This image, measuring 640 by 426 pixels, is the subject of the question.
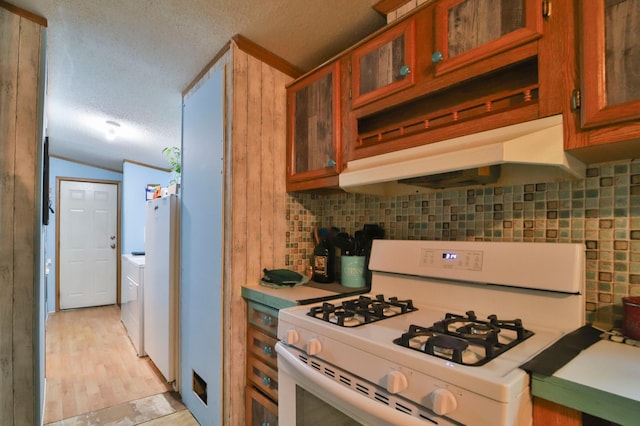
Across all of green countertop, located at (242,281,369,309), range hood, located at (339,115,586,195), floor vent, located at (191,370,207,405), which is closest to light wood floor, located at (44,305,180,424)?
floor vent, located at (191,370,207,405)

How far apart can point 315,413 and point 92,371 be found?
2642mm

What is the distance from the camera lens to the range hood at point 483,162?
0.88 meters

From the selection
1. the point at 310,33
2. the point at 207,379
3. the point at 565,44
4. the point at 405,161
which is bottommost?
the point at 207,379

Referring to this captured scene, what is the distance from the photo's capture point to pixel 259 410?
1527mm

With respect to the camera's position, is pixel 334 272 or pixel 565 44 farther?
pixel 334 272

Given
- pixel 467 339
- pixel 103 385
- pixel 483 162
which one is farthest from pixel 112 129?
pixel 467 339

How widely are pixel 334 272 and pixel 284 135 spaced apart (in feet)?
2.88

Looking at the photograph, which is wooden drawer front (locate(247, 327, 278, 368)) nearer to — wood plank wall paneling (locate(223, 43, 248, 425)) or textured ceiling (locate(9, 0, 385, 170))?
wood plank wall paneling (locate(223, 43, 248, 425))

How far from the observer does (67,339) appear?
347 centimetres

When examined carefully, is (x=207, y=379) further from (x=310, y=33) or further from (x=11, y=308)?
(x=310, y=33)

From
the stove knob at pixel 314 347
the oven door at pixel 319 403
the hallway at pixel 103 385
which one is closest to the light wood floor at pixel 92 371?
the hallway at pixel 103 385

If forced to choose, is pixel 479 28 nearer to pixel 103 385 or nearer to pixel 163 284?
pixel 163 284

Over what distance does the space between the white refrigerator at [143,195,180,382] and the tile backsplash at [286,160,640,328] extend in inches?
62.2

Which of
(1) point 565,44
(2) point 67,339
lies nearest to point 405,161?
(1) point 565,44
